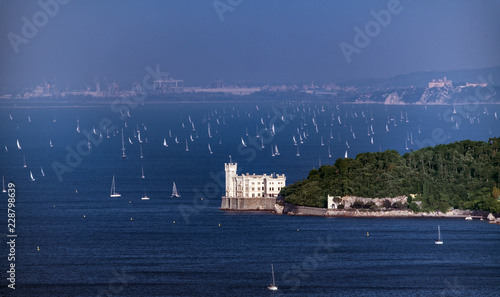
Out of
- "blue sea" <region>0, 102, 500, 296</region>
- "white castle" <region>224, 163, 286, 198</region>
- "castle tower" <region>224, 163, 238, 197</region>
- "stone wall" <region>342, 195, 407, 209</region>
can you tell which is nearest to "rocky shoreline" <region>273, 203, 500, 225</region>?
"stone wall" <region>342, 195, 407, 209</region>

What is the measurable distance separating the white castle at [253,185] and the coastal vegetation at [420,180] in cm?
200

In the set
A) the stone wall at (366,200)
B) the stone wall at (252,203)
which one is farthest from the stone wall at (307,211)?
the stone wall at (252,203)

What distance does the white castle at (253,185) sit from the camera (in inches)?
4665

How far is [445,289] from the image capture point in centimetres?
8050

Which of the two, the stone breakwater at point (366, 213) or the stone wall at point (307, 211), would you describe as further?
the stone wall at point (307, 211)

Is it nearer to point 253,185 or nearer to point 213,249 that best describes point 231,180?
point 253,185

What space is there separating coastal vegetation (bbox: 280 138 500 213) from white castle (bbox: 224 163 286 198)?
2.00 metres

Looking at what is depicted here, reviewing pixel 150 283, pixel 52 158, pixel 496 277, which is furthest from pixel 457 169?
pixel 52 158

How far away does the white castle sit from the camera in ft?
389

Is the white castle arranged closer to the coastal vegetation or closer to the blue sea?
the coastal vegetation

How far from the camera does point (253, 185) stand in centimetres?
11875

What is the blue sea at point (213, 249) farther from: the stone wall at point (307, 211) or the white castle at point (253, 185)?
the white castle at point (253, 185)

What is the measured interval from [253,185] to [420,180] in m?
16.0

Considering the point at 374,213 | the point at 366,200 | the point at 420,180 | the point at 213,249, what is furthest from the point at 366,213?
the point at 213,249
